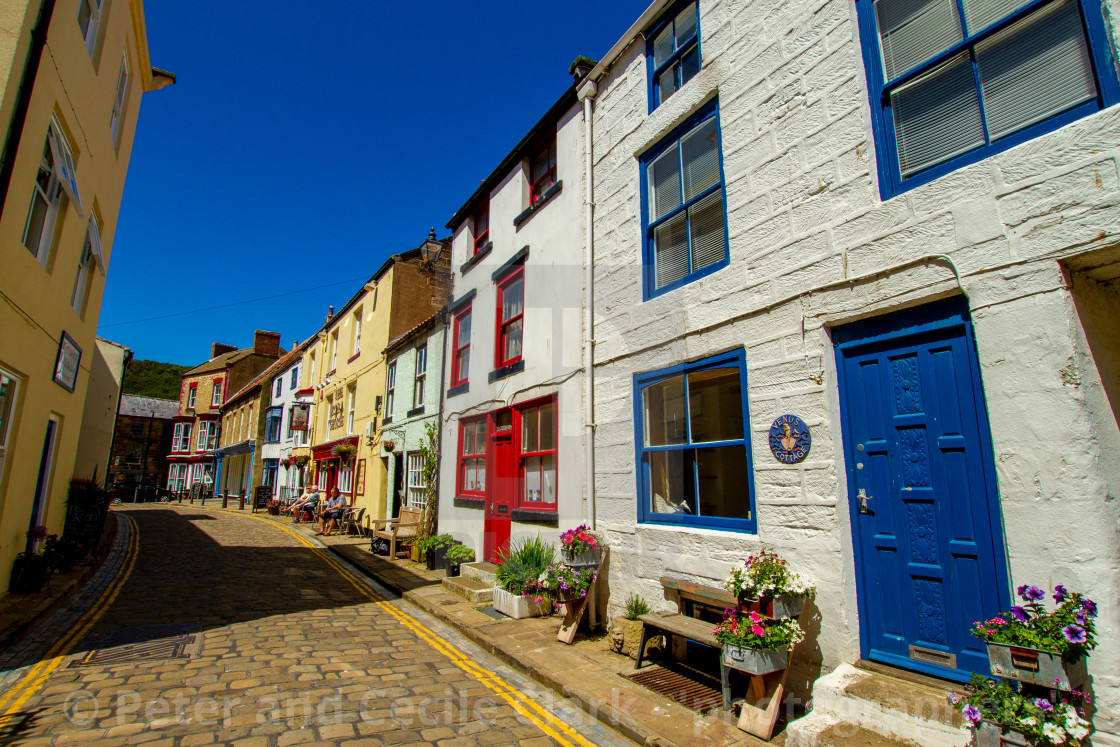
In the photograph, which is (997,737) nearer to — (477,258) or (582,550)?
(582,550)

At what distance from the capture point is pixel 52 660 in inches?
229

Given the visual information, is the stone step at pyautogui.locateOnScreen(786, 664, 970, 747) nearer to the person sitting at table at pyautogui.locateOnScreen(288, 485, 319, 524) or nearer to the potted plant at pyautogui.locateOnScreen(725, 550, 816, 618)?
the potted plant at pyautogui.locateOnScreen(725, 550, 816, 618)

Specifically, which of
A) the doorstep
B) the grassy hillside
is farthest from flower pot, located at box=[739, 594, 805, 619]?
the grassy hillside

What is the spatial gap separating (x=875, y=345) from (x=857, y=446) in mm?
823

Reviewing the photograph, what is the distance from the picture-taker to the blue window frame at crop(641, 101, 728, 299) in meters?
6.40

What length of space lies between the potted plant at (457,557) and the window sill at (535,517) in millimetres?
1829

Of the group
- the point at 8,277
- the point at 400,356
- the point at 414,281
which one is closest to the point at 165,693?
the point at 8,277

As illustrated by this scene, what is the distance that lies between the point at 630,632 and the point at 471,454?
21.3 feet

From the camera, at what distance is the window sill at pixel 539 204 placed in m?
9.57

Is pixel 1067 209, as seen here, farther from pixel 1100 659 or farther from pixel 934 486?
pixel 1100 659

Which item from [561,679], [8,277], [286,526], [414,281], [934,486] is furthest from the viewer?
[286,526]

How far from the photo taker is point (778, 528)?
4.99 meters

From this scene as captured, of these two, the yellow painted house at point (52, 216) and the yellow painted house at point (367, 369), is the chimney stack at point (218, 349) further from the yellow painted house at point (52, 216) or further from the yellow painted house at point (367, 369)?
the yellow painted house at point (52, 216)

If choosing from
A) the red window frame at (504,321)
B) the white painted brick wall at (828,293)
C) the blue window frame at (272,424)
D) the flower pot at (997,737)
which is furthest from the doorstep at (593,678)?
the blue window frame at (272,424)
